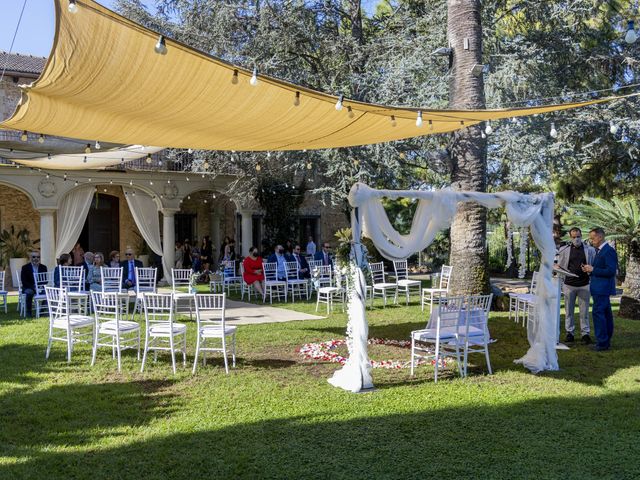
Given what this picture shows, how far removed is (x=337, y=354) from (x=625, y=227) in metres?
5.58

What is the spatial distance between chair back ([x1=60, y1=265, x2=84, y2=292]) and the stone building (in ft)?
17.6

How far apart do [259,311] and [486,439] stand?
24.4 feet

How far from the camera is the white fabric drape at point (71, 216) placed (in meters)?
16.0

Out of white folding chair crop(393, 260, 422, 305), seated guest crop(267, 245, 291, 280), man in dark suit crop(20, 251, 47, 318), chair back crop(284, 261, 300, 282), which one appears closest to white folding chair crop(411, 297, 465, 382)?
white folding chair crop(393, 260, 422, 305)

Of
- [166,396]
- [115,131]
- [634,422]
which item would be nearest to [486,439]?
[634,422]

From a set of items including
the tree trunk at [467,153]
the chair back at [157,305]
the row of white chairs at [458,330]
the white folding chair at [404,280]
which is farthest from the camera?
the white folding chair at [404,280]

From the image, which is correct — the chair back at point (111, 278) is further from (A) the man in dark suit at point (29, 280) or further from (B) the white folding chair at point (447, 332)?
(B) the white folding chair at point (447, 332)

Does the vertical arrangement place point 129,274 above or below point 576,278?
above

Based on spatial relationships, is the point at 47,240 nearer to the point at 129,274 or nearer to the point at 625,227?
the point at 129,274

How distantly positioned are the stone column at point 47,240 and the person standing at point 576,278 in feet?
42.1

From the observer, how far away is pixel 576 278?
7738 mm

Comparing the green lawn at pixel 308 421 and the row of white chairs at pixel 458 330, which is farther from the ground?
the row of white chairs at pixel 458 330

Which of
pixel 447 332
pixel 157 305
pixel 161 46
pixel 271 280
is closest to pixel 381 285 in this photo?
pixel 271 280

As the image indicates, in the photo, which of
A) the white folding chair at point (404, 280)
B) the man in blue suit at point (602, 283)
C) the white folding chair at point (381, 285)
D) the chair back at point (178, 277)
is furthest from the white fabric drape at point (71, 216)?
the man in blue suit at point (602, 283)
